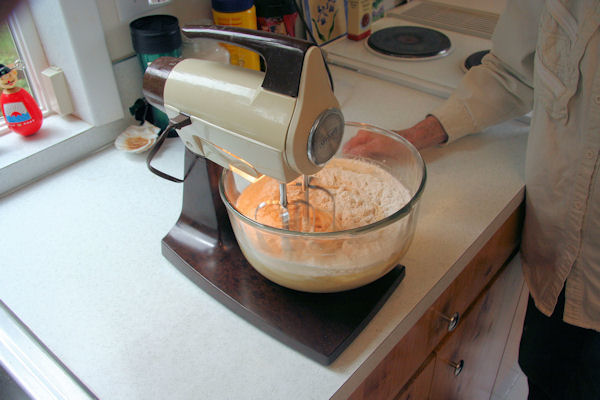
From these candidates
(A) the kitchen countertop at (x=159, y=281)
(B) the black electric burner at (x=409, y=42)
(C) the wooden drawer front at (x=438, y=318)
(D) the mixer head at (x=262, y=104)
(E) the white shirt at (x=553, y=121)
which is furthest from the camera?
(B) the black electric burner at (x=409, y=42)

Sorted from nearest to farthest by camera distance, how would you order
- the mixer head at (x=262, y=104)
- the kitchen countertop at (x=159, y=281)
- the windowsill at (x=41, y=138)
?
the mixer head at (x=262, y=104) < the kitchen countertop at (x=159, y=281) < the windowsill at (x=41, y=138)

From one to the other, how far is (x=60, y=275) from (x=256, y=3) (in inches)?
29.3

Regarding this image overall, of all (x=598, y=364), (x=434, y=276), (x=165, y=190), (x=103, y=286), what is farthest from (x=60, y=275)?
(x=598, y=364)

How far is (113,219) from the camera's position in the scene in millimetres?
882

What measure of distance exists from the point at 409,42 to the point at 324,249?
38.8 inches

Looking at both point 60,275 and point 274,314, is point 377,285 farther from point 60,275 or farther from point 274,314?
point 60,275

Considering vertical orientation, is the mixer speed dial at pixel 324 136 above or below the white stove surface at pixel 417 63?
above

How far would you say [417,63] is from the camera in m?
1.35

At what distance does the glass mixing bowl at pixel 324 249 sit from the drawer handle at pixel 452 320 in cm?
27

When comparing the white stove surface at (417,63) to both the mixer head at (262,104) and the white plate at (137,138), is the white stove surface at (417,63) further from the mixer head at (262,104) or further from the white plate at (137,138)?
the mixer head at (262,104)

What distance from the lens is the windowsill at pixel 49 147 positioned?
0.94 metres

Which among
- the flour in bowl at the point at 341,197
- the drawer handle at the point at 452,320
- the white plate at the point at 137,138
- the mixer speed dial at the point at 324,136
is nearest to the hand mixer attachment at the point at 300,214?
the flour in bowl at the point at 341,197

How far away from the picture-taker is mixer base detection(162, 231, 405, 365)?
65 cm

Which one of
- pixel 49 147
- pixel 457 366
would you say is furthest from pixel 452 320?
pixel 49 147
